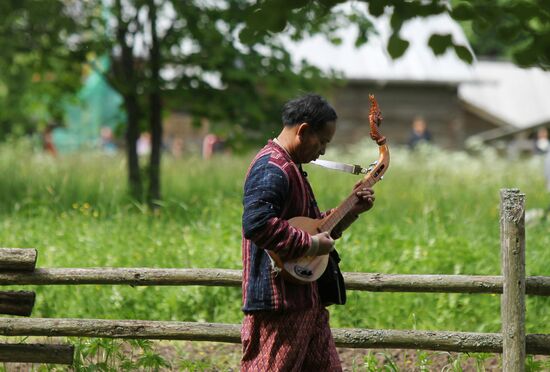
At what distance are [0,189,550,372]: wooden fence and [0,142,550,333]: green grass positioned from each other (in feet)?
2.14

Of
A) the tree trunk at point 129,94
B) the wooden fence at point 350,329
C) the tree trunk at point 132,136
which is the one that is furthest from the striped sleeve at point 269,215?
the tree trunk at point 132,136

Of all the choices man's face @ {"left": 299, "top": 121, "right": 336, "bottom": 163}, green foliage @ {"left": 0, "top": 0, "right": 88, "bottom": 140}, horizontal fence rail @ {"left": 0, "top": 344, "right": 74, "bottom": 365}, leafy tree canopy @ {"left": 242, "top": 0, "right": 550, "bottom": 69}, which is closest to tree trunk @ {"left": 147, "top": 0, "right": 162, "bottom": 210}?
green foliage @ {"left": 0, "top": 0, "right": 88, "bottom": 140}

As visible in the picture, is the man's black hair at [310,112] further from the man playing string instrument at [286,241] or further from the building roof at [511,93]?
the building roof at [511,93]

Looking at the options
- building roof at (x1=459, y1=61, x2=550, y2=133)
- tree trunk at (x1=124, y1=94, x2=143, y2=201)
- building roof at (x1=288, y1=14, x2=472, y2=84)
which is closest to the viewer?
tree trunk at (x1=124, y1=94, x2=143, y2=201)

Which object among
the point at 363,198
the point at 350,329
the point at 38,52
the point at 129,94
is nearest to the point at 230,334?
the point at 350,329

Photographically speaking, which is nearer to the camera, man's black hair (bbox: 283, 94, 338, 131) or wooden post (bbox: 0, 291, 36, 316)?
man's black hair (bbox: 283, 94, 338, 131)

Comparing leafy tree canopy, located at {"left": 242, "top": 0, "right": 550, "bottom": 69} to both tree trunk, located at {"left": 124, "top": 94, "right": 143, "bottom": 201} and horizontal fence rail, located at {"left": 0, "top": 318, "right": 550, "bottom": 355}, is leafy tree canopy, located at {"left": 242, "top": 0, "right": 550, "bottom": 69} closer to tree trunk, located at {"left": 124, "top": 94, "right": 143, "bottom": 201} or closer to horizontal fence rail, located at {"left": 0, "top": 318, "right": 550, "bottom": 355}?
horizontal fence rail, located at {"left": 0, "top": 318, "right": 550, "bottom": 355}

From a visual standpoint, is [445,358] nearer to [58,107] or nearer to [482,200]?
[482,200]

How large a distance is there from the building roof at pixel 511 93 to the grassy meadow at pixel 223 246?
89.2ft

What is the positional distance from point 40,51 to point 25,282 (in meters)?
6.56

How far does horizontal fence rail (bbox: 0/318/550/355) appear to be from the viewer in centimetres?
534

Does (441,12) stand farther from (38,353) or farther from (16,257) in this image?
(38,353)

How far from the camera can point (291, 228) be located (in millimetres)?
4066

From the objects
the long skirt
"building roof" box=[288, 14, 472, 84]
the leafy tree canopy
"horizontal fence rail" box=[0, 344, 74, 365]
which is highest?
"building roof" box=[288, 14, 472, 84]
